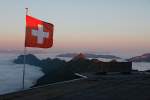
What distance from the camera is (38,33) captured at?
1911 centimetres

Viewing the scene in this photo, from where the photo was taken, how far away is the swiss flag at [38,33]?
60.7ft

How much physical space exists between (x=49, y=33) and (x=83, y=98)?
6104mm

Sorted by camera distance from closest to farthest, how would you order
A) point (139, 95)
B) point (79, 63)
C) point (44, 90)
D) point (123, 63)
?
point (139, 95) < point (44, 90) < point (123, 63) < point (79, 63)

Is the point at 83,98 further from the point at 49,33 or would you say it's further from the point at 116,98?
the point at 49,33

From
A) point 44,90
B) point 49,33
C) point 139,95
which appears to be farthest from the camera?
point 49,33

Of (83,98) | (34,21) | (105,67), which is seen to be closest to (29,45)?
(34,21)

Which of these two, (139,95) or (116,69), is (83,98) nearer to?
(139,95)

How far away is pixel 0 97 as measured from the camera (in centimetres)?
1547

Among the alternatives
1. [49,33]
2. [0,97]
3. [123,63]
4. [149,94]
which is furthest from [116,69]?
[0,97]

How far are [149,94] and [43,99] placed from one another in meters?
4.92

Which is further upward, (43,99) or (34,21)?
(34,21)

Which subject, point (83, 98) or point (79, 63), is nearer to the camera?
point (83, 98)

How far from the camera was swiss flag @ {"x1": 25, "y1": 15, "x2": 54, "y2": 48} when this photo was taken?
18.5 metres

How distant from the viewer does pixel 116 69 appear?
3722cm
